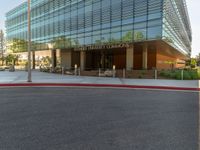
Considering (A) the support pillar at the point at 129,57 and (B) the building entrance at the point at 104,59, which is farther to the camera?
(B) the building entrance at the point at 104,59

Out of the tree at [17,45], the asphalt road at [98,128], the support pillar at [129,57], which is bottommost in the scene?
the asphalt road at [98,128]

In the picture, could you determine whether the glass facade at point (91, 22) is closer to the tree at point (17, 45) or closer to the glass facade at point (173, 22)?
the tree at point (17, 45)

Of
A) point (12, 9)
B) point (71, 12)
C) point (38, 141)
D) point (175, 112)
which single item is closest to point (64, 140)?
point (38, 141)

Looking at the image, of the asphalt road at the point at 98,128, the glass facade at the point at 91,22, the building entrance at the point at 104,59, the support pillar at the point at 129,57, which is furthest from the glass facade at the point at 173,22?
the asphalt road at the point at 98,128

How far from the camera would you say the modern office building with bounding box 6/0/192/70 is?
1078 inches

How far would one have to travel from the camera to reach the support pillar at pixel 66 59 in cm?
4237

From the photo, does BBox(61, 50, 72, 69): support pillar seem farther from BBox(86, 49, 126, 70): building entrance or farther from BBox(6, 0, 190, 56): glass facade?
BBox(86, 49, 126, 70): building entrance

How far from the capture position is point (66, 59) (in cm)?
4328

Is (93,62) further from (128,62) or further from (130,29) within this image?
(130,29)

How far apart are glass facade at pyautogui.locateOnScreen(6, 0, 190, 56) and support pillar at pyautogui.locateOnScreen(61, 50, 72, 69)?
3522 millimetres

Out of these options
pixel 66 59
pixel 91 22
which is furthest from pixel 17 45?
pixel 91 22

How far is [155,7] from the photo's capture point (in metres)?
26.0

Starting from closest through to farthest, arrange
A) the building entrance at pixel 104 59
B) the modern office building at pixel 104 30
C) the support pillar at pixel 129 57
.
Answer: the modern office building at pixel 104 30, the support pillar at pixel 129 57, the building entrance at pixel 104 59

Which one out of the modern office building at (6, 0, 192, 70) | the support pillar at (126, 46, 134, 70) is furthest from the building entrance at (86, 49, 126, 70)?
the support pillar at (126, 46, 134, 70)
